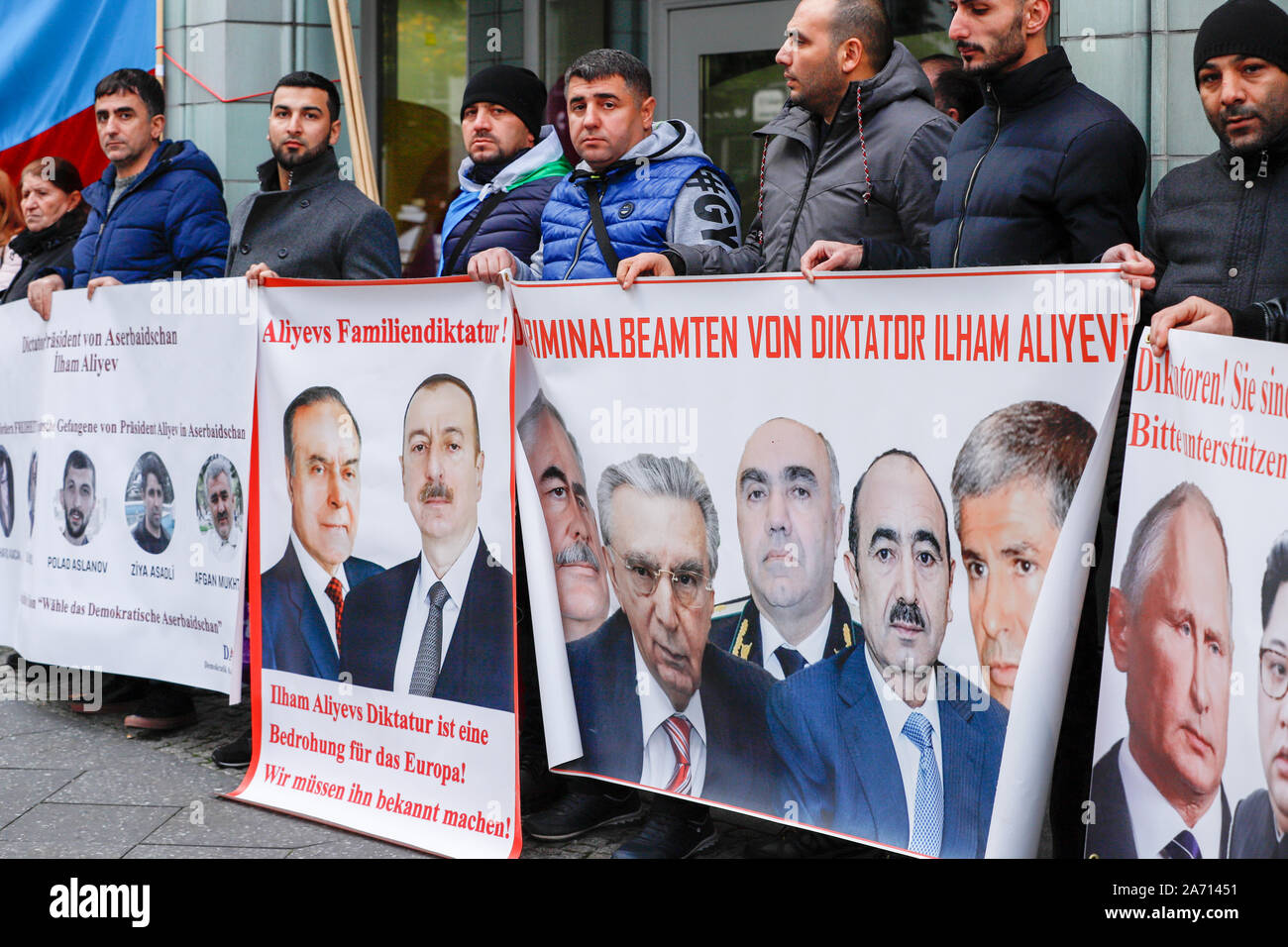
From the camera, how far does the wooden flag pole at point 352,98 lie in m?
6.38

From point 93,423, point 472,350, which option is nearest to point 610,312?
point 472,350

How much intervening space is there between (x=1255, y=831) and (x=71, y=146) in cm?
730

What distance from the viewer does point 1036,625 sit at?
297 centimetres

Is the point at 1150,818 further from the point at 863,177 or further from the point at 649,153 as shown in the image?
the point at 649,153

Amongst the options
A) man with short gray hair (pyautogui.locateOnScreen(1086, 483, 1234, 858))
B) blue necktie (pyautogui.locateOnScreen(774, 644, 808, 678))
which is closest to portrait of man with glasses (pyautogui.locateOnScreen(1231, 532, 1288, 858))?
man with short gray hair (pyautogui.locateOnScreen(1086, 483, 1234, 858))

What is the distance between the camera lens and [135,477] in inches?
198

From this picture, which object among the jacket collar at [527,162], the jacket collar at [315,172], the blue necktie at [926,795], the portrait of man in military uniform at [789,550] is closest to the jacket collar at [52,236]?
the jacket collar at [315,172]

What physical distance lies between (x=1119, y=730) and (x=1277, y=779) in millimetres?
449

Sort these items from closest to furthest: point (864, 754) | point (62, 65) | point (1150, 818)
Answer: point (1150, 818) < point (864, 754) < point (62, 65)

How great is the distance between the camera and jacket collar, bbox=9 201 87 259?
6.54m

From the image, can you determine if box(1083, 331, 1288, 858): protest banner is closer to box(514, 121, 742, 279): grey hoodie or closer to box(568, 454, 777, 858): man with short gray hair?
box(568, 454, 777, 858): man with short gray hair

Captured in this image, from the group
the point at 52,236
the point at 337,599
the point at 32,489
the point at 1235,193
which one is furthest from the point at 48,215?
the point at 1235,193

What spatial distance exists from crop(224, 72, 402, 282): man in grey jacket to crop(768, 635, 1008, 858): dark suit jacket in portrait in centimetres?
228
